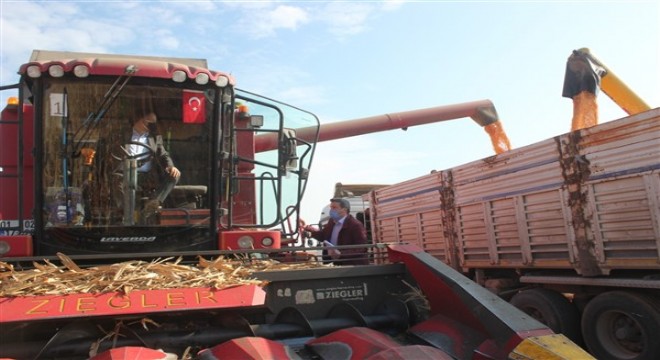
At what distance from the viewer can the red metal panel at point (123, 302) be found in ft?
9.93

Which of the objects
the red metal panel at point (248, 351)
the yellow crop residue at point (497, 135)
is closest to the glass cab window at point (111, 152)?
the red metal panel at point (248, 351)

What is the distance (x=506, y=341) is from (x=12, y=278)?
297cm

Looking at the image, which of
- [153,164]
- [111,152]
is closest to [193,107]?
[153,164]

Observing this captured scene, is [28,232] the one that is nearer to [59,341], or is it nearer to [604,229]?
[59,341]

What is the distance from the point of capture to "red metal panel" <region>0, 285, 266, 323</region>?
119 inches

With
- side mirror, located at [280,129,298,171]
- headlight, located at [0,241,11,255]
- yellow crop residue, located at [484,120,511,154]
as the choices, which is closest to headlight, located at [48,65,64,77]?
headlight, located at [0,241,11,255]

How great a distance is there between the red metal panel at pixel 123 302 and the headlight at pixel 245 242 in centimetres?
112

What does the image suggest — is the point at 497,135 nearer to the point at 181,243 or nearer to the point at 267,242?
the point at 267,242

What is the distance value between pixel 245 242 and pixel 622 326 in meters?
4.21

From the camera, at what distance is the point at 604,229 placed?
20.3 ft

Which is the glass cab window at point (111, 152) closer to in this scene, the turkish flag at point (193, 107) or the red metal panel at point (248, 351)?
the turkish flag at point (193, 107)

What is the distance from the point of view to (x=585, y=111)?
9.09 metres

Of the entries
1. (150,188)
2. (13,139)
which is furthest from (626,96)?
(13,139)

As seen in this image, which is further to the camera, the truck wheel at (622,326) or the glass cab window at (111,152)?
the truck wheel at (622,326)
